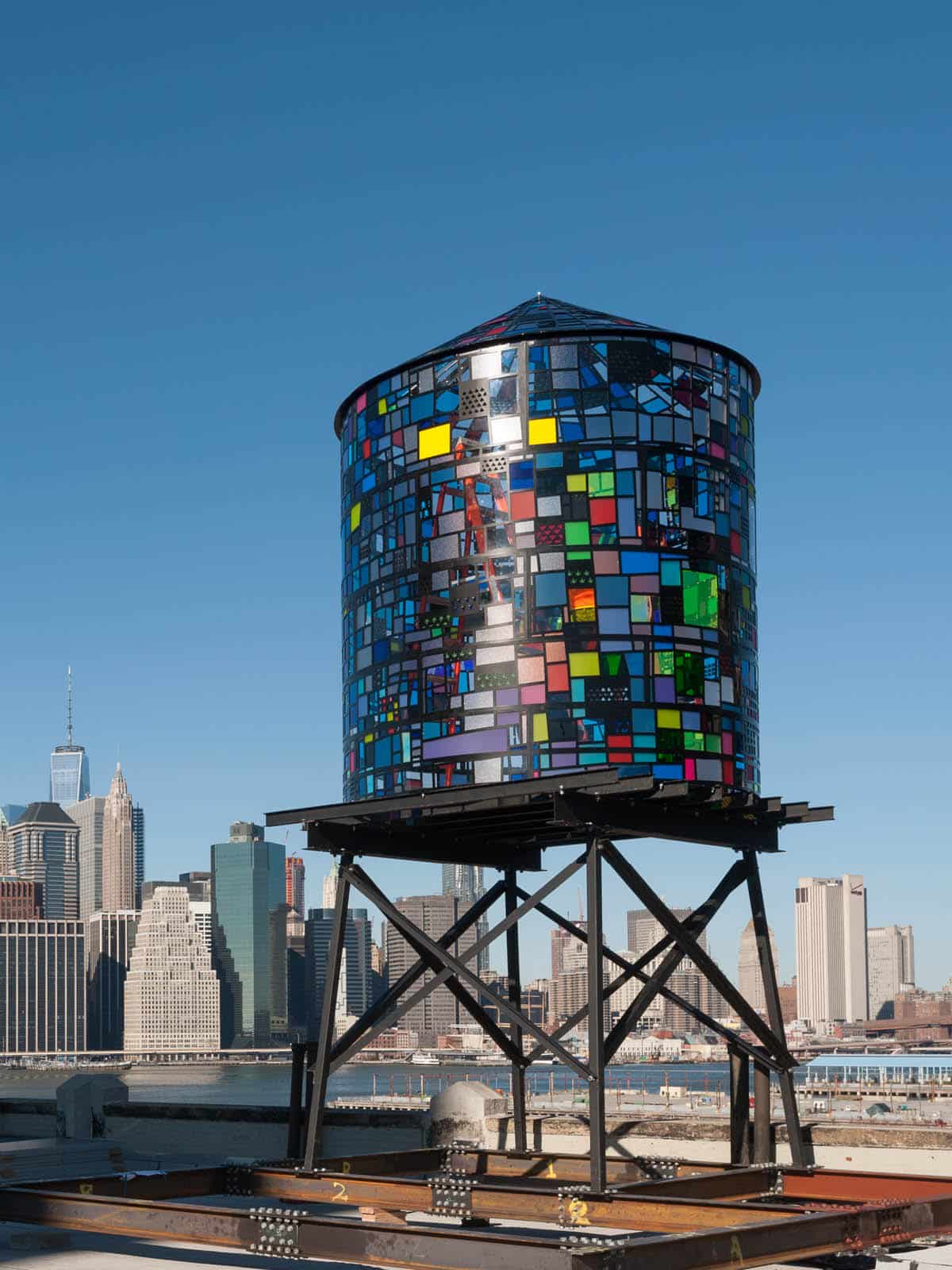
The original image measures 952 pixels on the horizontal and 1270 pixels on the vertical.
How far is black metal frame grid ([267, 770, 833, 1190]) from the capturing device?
770 inches

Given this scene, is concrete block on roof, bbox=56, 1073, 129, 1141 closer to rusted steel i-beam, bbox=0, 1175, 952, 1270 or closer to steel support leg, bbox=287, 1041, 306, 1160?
steel support leg, bbox=287, 1041, 306, 1160

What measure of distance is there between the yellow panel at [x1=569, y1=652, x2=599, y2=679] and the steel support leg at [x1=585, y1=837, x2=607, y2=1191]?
92.4 inches

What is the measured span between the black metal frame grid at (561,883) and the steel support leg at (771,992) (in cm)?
2

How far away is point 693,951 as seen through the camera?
20.6m

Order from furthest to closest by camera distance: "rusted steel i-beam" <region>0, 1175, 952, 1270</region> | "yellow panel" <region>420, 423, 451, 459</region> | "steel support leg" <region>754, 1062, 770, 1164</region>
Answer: "steel support leg" <region>754, 1062, 770, 1164</region>
"yellow panel" <region>420, 423, 451, 459</region>
"rusted steel i-beam" <region>0, 1175, 952, 1270</region>

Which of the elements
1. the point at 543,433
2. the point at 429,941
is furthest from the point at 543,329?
the point at 429,941

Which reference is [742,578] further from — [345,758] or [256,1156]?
[256,1156]

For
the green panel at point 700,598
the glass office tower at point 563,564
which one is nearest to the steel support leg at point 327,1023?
the glass office tower at point 563,564

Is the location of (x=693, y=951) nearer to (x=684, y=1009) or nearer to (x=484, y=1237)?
(x=684, y=1009)

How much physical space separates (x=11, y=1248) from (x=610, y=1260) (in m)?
7.37

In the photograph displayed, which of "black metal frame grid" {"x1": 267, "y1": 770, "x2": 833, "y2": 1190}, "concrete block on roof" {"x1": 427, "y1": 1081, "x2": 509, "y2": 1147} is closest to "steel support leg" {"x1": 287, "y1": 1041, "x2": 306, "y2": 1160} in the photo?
"black metal frame grid" {"x1": 267, "y1": 770, "x2": 833, "y2": 1190}

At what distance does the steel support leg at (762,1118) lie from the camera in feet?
72.4

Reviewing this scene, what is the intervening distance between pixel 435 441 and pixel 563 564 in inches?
97.3

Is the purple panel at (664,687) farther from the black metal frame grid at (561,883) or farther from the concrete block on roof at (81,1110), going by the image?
the concrete block on roof at (81,1110)
